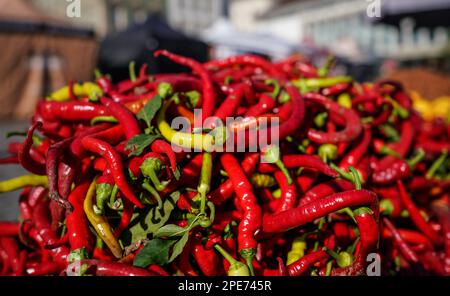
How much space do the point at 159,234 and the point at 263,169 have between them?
571 millimetres

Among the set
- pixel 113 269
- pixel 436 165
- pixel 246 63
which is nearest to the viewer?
pixel 113 269

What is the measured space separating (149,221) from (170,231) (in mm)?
175

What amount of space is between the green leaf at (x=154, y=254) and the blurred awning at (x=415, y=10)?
22.4ft

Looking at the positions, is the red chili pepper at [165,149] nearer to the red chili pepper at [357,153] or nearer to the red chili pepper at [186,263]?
the red chili pepper at [186,263]

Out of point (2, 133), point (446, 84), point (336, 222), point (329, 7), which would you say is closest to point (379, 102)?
point (336, 222)

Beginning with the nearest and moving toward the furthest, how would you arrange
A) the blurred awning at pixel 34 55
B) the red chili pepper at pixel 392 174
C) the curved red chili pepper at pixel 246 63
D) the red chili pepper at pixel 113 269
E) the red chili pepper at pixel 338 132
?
the red chili pepper at pixel 113 269 → the red chili pepper at pixel 338 132 → the red chili pepper at pixel 392 174 → the curved red chili pepper at pixel 246 63 → the blurred awning at pixel 34 55

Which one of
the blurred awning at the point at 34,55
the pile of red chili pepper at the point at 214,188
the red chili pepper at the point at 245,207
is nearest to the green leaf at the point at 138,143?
the pile of red chili pepper at the point at 214,188

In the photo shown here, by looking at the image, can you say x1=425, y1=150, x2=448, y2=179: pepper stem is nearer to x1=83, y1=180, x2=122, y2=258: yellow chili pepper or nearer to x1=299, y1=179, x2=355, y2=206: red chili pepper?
x1=299, y1=179, x2=355, y2=206: red chili pepper

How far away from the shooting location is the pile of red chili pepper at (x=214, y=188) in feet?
4.96

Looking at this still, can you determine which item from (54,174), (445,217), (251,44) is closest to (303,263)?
(54,174)

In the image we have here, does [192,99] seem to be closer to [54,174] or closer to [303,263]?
[54,174]

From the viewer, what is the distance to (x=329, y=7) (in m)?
25.2

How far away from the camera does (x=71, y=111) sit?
189 centimetres

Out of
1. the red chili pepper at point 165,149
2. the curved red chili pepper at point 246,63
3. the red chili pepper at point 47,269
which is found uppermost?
the curved red chili pepper at point 246,63
